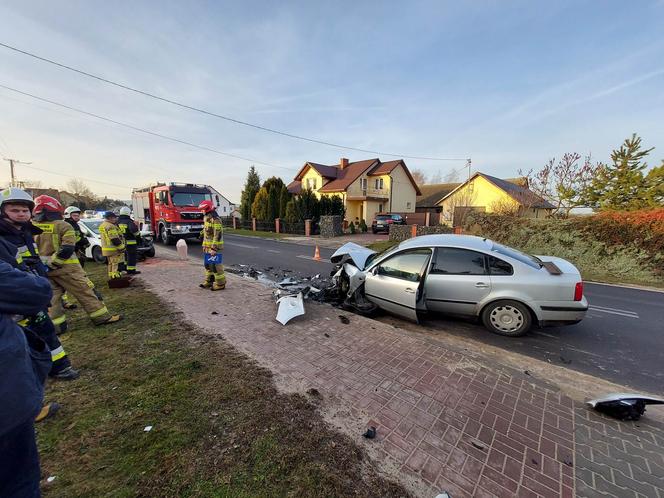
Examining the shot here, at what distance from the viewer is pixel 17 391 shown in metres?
1.37

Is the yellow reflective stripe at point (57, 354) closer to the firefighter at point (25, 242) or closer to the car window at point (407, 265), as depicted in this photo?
the firefighter at point (25, 242)

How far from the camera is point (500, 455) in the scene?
2.19 m

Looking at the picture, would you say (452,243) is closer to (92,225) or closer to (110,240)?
(110,240)

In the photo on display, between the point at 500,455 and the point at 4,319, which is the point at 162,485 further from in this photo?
the point at 500,455

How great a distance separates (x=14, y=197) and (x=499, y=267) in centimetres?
588

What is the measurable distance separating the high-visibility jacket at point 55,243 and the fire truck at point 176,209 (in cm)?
959

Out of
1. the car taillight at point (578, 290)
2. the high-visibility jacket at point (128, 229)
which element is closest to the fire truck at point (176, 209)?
the high-visibility jacket at point (128, 229)

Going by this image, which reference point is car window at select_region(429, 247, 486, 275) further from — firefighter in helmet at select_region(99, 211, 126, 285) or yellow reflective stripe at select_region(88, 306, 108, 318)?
firefighter in helmet at select_region(99, 211, 126, 285)

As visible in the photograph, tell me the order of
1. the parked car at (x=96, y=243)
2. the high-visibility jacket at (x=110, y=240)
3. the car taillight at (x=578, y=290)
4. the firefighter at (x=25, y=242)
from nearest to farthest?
the firefighter at (x=25, y=242) → the car taillight at (x=578, y=290) → the high-visibility jacket at (x=110, y=240) → the parked car at (x=96, y=243)

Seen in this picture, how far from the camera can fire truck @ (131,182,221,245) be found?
13.4 metres

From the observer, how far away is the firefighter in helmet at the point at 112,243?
6.45 m

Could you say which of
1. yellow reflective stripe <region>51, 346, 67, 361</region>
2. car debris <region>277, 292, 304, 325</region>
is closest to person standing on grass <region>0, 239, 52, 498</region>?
yellow reflective stripe <region>51, 346, 67, 361</region>

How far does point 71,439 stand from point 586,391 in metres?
5.01

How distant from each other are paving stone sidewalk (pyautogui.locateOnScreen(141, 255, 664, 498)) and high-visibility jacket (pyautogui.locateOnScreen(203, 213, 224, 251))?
222 centimetres
